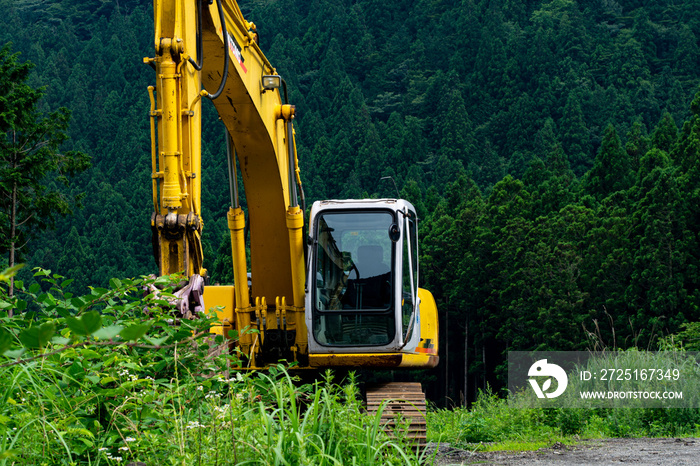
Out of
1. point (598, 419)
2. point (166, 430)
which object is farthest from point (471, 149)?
point (166, 430)

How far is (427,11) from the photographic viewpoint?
136375 millimetres

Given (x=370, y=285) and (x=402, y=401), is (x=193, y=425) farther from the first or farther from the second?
(x=370, y=285)

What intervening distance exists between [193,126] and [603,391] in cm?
622

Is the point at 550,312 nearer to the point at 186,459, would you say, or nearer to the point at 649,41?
the point at 186,459

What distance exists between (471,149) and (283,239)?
275 feet

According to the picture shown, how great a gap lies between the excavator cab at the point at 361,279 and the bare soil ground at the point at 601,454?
4.44 feet

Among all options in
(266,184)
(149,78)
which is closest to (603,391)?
(266,184)

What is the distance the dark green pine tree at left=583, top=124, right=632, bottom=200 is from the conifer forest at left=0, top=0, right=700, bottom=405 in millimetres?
158

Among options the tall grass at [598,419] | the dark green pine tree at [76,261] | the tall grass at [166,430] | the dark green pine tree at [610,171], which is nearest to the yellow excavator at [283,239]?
the tall grass at [598,419]

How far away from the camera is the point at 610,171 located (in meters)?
51.4

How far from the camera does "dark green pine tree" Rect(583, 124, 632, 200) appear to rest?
2002 inches

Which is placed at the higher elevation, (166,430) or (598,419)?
(166,430)

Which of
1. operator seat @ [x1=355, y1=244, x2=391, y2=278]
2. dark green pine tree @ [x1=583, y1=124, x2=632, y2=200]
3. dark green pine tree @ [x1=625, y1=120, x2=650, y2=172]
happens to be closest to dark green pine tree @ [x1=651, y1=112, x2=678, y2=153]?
dark green pine tree @ [x1=625, y1=120, x2=650, y2=172]

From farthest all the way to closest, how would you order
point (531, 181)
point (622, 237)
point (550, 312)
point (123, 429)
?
point (531, 181)
point (550, 312)
point (622, 237)
point (123, 429)
